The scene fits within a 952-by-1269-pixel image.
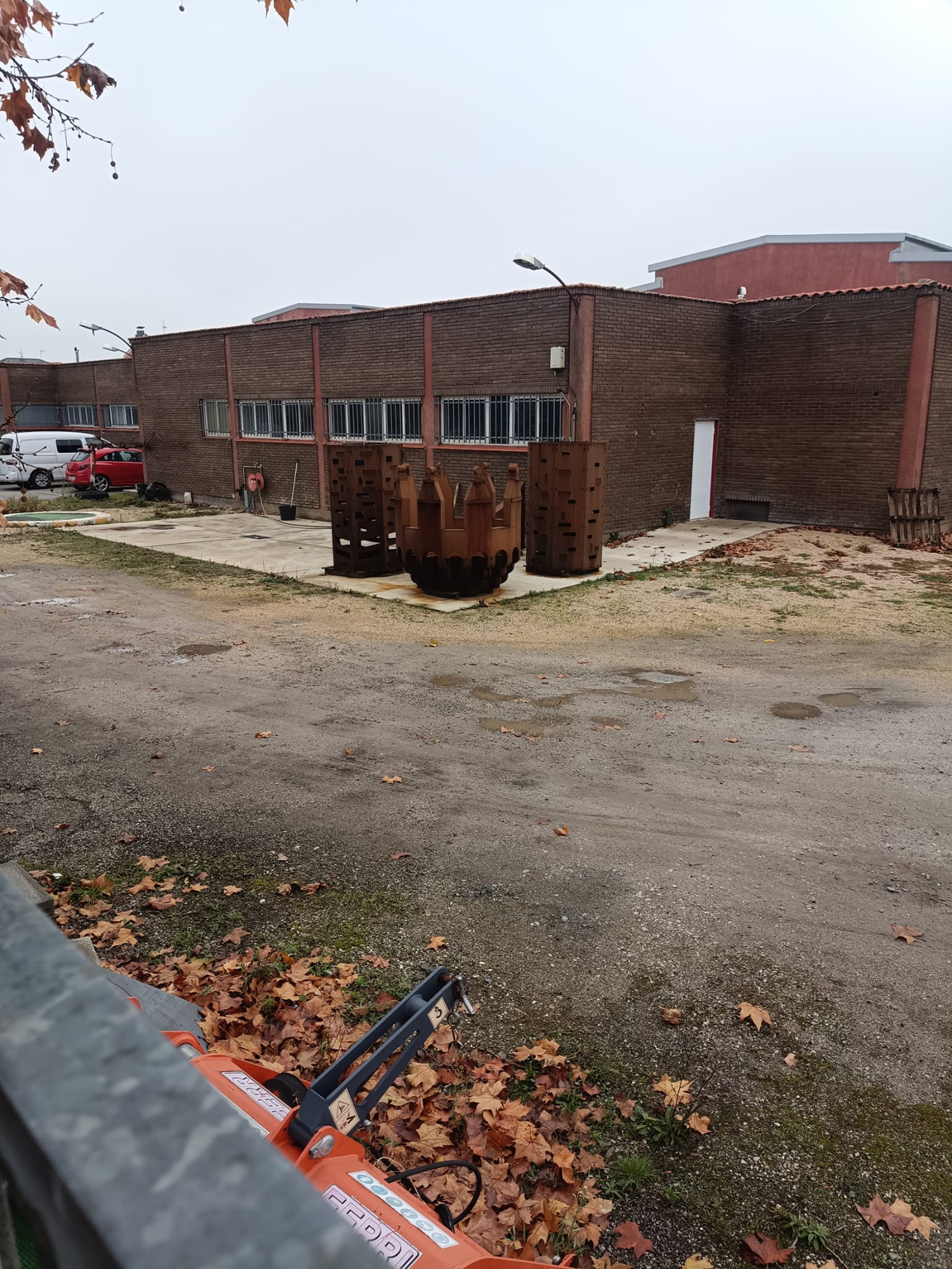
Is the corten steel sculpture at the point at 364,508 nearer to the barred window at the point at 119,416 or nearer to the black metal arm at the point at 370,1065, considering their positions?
the black metal arm at the point at 370,1065

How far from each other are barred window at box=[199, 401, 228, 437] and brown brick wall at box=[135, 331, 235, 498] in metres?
0.17

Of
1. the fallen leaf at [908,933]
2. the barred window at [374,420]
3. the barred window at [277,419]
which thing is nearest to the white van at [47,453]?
the barred window at [277,419]

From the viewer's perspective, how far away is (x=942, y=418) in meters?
21.3

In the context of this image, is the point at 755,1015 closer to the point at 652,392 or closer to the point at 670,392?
the point at 652,392

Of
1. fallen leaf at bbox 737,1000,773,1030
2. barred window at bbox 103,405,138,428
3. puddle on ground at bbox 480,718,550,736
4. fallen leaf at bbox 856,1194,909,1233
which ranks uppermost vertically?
barred window at bbox 103,405,138,428

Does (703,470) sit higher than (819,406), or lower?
lower

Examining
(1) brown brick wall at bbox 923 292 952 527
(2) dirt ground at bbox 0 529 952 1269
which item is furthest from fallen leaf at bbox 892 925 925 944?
(1) brown brick wall at bbox 923 292 952 527

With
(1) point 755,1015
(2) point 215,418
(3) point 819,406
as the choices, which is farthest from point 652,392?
(1) point 755,1015

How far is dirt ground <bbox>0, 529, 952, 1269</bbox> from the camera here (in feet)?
12.8

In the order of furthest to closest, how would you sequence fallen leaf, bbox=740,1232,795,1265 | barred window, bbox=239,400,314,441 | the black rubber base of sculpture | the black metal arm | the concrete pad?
barred window, bbox=239,400,314,441 → the concrete pad → the black rubber base of sculpture → fallen leaf, bbox=740,1232,795,1265 → the black metal arm

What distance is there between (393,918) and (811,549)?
16.9 metres

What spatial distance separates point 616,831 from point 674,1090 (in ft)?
8.15

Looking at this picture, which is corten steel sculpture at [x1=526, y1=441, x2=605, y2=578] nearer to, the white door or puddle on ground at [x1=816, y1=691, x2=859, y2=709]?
puddle on ground at [x1=816, y1=691, x2=859, y2=709]

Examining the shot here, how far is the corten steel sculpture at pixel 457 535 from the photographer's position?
14.3 m
